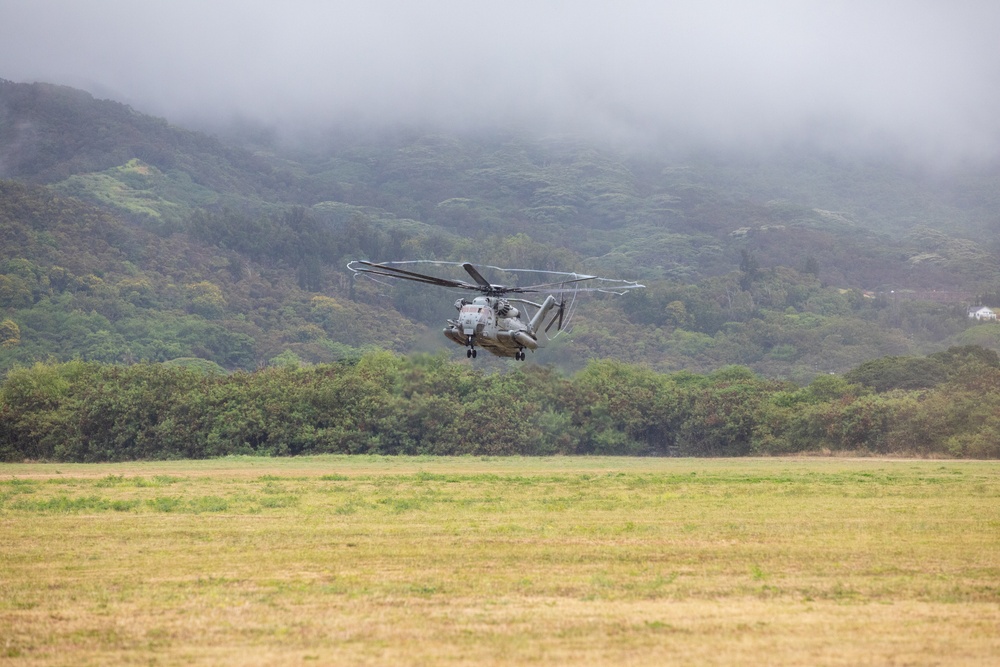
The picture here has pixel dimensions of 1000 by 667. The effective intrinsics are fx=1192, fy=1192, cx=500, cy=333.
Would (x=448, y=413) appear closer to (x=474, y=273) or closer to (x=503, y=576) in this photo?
(x=474, y=273)

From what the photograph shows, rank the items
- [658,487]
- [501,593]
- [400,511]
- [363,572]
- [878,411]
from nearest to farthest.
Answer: [501,593]
[363,572]
[400,511]
[658,487]
[878,411]

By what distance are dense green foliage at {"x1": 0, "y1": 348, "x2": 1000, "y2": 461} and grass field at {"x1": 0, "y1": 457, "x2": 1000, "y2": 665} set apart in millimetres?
37774

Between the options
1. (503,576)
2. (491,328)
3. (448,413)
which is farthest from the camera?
(448,413)

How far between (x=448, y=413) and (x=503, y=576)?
6093 centimetres

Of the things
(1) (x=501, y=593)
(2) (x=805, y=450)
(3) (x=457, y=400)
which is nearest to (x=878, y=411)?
(2) (x=805, y=450)

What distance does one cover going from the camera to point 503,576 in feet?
76.3

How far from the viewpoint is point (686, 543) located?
2783 centimetres

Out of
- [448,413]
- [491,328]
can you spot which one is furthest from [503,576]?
[448,413]

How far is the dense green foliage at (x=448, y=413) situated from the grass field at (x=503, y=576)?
3777cm

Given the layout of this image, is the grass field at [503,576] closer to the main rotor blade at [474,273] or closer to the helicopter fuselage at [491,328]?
the helicopter fuselage at [491,328]

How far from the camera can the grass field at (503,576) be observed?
57.6 feet

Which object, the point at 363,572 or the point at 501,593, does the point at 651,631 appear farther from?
the point at 363,572

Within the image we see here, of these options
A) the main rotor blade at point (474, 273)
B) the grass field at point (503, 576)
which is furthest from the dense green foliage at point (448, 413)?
the main rotor blade at point (474, 273)

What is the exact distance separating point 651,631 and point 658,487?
26268mm
